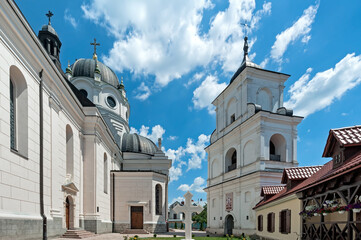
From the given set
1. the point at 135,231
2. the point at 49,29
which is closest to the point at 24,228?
the point at 135,231

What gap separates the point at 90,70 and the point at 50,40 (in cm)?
1071

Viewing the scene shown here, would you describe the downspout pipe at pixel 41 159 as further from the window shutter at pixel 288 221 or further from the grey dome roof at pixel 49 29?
the grey dome roof at pixel 49 29

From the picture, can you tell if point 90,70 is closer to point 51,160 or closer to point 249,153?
point 249,153

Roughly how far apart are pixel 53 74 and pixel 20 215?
781 cm

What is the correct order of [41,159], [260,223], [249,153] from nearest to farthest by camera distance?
[41,159] → [260,223] → [249,153]

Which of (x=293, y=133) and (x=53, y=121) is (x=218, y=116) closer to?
(x=293, y=133)

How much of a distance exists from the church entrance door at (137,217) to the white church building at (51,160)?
0.10 meters

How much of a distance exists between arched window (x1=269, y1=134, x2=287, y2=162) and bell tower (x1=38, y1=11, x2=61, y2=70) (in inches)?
919

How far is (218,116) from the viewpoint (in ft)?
109

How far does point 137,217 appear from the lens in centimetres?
2905

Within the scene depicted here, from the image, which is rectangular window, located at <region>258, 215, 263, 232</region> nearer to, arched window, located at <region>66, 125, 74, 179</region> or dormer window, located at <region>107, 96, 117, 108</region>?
arched window, located at <region>66, 125, 74, 179</region>

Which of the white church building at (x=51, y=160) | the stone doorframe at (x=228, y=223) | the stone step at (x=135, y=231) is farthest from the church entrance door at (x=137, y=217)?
the stone doorframe at (x=228, y=223)

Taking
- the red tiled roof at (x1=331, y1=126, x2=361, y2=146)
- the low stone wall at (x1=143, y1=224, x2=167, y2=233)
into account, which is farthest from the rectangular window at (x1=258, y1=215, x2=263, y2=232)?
the low stone wall at (x1=143, y1=224, x2=167, y2=233)

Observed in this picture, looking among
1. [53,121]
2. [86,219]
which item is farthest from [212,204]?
[53,121]
